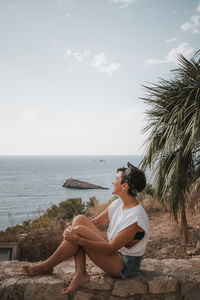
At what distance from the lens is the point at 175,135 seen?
11.8 feet

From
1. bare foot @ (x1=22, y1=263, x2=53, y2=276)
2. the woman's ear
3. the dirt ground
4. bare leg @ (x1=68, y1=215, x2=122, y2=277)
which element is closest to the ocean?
the dirt ground

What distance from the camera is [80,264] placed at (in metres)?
2.11

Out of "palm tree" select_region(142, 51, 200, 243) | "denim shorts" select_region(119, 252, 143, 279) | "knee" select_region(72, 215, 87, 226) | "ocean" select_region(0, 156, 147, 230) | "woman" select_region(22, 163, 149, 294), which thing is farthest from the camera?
"ocean" select_region(0, 156, 147, 230)

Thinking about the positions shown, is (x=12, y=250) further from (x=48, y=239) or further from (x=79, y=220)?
(x=79, y=220)

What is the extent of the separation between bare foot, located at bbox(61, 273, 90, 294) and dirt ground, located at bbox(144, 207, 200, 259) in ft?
6.16

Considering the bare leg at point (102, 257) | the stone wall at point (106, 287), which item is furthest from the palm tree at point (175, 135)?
the bare leg at point (102, 257)

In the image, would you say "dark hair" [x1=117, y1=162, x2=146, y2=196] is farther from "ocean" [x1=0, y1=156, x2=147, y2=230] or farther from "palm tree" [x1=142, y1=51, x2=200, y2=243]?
"ocean" [x1=0, y1=156, x2=147, y2=230]

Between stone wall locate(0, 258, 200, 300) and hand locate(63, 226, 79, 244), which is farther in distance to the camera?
stone wall locate(0, 258, 200, 300)

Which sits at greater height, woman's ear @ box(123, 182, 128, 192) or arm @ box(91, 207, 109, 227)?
woman's ear @ box(123, 182, 128, 192)

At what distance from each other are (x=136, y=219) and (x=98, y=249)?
393mm

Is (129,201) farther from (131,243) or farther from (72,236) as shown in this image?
(72,236)

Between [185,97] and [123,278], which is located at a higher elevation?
[185,97]

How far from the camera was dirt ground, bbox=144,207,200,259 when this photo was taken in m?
3.72

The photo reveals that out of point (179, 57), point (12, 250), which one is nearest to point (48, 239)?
point (12, 250)
